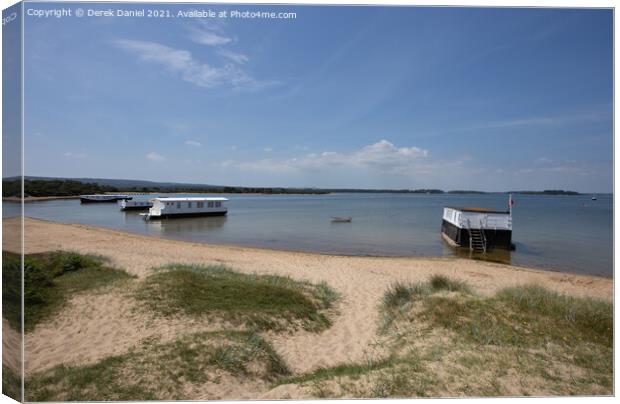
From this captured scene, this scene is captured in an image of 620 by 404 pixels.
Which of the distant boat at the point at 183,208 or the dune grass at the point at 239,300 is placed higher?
the distant boat at the point at 183,208

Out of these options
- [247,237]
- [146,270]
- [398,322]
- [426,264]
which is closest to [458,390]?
[398,322]

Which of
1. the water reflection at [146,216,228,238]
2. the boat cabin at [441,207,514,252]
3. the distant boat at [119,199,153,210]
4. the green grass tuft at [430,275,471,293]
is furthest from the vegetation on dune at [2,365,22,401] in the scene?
the distant boat at [119,199,153,210]

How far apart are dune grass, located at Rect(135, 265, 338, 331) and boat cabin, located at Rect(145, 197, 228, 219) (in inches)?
1208

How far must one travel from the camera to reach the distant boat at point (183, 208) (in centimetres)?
3691

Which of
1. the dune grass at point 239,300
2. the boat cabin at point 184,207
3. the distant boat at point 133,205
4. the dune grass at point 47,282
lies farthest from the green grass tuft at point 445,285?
the distant boat at point 133,205

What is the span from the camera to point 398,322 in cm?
646

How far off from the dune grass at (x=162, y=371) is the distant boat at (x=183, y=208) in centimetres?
3419

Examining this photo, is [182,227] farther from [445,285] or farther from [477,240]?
[445,285]

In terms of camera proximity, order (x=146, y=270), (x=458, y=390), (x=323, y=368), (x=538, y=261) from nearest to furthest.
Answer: (x=458, y=390) < (x=323, y=368) < (x=146, y=270) < (x=538, y=261)

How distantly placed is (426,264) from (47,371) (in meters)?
14.4

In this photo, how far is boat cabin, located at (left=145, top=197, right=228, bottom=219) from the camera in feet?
121

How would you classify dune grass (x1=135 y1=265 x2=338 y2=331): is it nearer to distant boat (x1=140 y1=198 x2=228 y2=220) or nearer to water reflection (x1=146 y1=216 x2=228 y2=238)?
water reflection (x1=146 y1=216 x2=228 y2=238)

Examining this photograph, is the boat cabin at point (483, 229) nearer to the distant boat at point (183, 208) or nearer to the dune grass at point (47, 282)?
the dune grass at point (47, 282)

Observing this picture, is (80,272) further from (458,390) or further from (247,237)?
(247,237)
